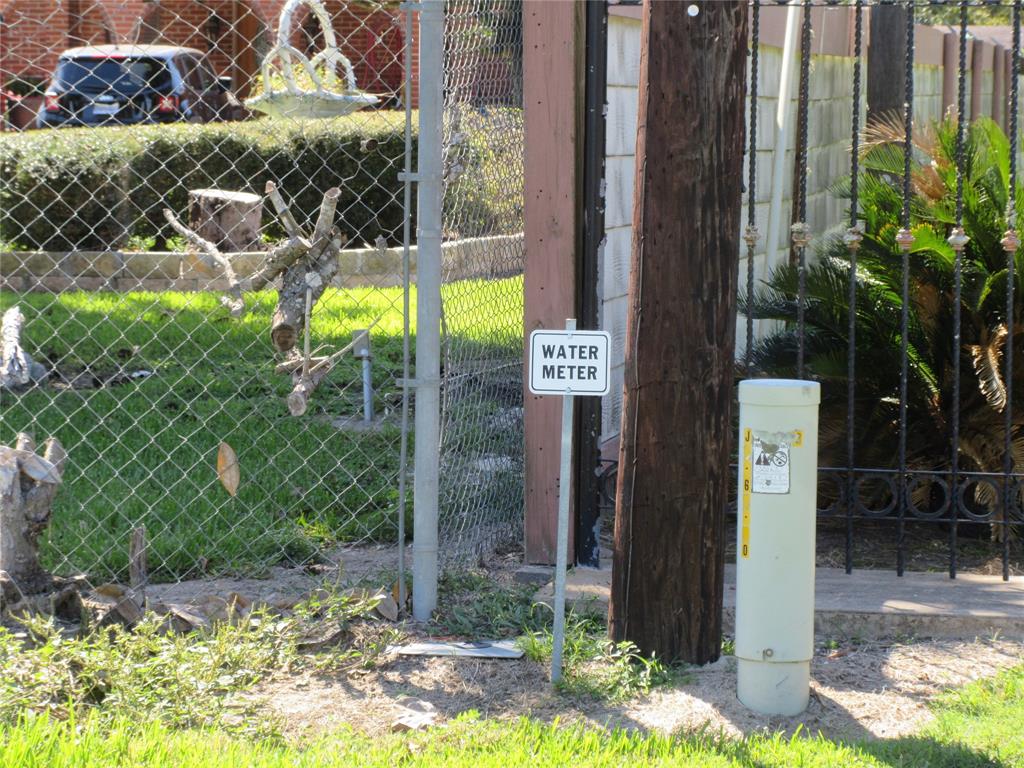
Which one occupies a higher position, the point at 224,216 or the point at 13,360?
the point at 224,216

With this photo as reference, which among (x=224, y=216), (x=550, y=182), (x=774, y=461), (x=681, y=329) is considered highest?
(x=224, y=216)

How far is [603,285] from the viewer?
197 inches

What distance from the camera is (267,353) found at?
8602 millimetres

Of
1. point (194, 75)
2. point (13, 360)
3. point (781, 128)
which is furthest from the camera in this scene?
point (194, 75)

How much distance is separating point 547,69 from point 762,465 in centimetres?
187

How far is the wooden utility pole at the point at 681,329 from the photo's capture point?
3713 mm

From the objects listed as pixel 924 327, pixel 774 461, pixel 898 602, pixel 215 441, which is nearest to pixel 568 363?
pixel 774 461

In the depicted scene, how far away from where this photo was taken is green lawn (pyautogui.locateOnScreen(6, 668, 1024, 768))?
10.5 feet

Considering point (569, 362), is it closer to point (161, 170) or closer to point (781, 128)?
point (781, 128)

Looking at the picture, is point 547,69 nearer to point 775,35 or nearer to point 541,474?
point 541,474

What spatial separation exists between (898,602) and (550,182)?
1996mm

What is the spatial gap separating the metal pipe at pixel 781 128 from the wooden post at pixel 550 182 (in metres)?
3.61

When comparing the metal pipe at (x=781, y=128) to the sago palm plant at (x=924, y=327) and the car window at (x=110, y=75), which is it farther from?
the car window at (x=110, y=75)

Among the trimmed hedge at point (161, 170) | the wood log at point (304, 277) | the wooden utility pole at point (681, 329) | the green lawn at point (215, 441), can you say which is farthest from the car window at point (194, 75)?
the wooden utility pole at point (681, 329)
